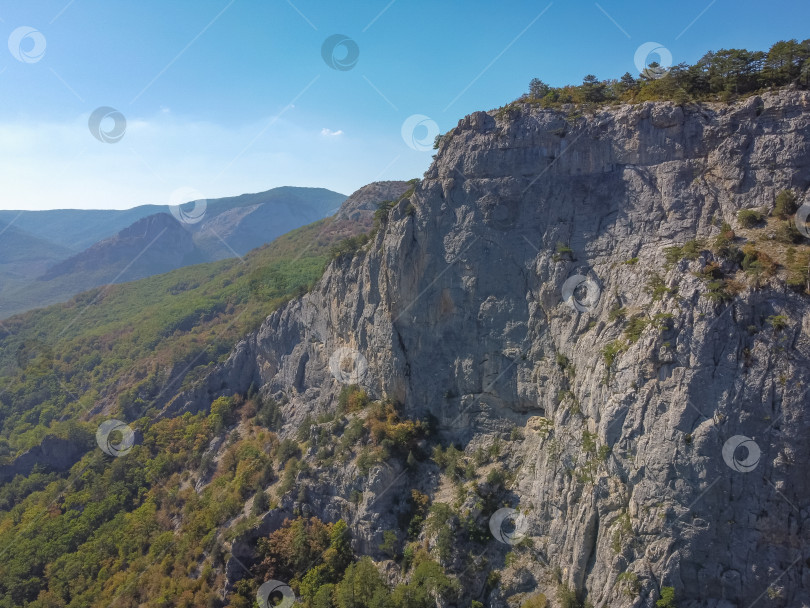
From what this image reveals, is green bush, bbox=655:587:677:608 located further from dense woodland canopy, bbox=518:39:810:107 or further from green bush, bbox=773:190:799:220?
dense woodland canopy, bbox=518:39:810:107

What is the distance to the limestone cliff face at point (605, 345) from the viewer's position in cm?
2378

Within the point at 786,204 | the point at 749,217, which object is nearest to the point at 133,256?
the point at 749,217

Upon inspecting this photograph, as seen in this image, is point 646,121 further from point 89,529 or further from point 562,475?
point 89,529

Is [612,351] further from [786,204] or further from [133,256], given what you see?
[133,256]

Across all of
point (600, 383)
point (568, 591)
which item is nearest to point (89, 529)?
point (568, 591)

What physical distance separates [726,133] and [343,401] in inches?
1421

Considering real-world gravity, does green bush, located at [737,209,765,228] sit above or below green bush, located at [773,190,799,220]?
below

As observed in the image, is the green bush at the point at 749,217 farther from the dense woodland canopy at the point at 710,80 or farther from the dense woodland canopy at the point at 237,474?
the dense woodland canopy at the point at 710,80

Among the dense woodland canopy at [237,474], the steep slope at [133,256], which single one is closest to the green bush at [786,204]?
the dense woodland canopy at [237,474]

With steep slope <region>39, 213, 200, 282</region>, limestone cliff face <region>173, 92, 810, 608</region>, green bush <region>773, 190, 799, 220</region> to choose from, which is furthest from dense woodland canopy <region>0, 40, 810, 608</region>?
steep slope <region>39, 213, 200, 282</region>

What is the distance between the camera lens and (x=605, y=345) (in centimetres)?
2920

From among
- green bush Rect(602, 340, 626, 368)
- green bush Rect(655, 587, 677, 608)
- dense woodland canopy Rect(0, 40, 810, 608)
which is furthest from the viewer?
dense woodland canopy Rect(0, 40, 810, 608)

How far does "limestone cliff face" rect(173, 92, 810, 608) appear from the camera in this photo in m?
23.8

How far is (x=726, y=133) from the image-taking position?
29625 millimetres
